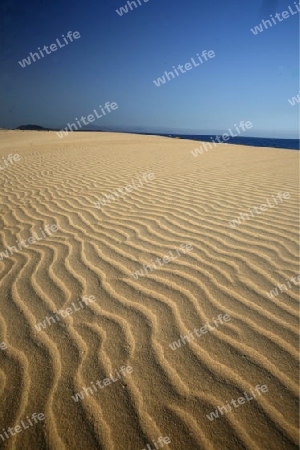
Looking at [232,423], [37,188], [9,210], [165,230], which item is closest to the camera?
[232,423]

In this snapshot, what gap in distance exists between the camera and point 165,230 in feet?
12.8

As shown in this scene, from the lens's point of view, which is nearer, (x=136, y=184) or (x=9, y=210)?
(x=9, y=210)

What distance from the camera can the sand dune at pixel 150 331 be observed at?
1.52 meters

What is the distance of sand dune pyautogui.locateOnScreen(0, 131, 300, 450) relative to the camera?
59.7 inches

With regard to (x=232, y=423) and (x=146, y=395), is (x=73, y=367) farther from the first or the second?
(x=232, y=423)

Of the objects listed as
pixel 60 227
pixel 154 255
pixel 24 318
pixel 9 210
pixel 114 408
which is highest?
pixel 9 210

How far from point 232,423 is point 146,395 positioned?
57 cm

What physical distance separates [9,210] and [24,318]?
136 inches

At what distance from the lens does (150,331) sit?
2.11m

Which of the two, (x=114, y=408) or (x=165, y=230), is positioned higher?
(x=165, y=230)

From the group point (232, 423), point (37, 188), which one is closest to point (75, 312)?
point (232, 423)

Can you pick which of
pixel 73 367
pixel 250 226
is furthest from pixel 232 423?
pixel 250 226

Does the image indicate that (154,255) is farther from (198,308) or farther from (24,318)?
(24,318)

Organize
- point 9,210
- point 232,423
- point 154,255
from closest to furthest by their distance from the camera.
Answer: point 232,423
point 154,255
point 9,210
